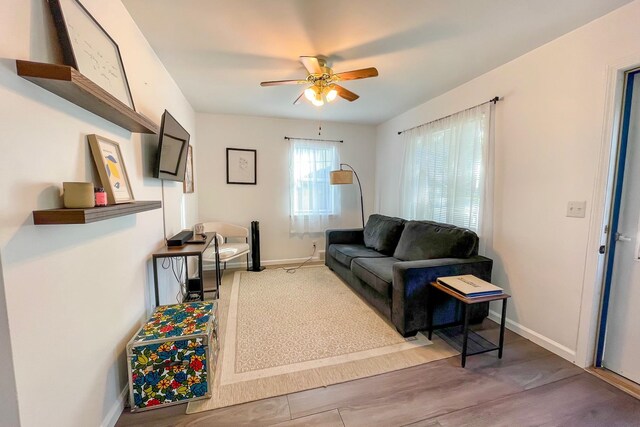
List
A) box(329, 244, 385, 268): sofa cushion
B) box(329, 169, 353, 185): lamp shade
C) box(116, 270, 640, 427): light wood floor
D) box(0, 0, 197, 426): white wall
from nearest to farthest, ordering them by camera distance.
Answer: box(0, 0, 197, 426): white wall < box(116, 270, 640, 427): light wood floor < box(329, 244, 385, 268): sofa cushion < box(329, 169, 353, 185): lamp shade

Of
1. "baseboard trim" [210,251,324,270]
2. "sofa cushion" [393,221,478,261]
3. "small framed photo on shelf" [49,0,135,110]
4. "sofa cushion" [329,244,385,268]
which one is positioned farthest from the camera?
"baseboard trim" [210,251,324,270]

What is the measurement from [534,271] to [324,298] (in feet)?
6.60

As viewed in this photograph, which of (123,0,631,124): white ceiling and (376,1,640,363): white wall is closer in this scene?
(123,0,631,124): white ceiling

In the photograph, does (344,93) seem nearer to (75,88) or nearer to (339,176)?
(339,176)

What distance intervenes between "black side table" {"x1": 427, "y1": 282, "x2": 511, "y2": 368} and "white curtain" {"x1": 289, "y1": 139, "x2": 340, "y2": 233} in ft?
8.22

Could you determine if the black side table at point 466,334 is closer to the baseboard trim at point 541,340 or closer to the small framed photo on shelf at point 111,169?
the baseboard trim at point 541,340

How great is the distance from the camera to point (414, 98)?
329 centimetres

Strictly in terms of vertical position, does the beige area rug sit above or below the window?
below

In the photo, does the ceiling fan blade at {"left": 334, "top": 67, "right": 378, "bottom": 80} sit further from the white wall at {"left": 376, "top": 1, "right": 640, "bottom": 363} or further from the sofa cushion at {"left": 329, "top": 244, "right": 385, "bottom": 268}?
the sofa cushion at {"left": 329, "top": 244, "right": 385, "bottom": 268}

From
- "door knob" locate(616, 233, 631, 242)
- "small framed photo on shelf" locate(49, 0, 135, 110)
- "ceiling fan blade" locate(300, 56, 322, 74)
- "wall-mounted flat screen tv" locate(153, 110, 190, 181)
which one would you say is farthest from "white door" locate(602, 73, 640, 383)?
"wall-mounted flat screen tv" locate(153, 110, 190, 181)

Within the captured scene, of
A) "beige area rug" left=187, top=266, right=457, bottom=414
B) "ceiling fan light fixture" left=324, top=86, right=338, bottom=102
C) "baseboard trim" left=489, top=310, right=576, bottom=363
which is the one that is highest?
"ceiling fan light fixture" left=324, top=86, right=338, bottom=102

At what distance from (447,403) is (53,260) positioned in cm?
212

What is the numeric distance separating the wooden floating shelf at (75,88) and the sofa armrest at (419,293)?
83.4 inches

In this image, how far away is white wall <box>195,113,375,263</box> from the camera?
3.98 m
